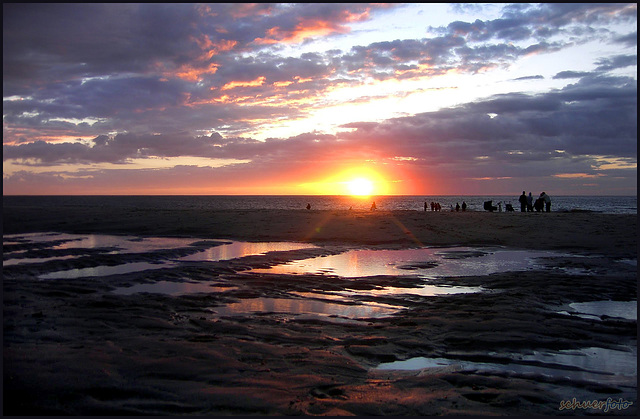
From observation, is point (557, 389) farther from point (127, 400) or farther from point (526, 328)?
point (127, 400)

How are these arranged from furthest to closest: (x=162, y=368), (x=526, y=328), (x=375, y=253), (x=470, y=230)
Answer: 1. (x=470, y=230)
2. (x=375, y=253)
3. (x=526, y=328)
4. (x=162, y=368)

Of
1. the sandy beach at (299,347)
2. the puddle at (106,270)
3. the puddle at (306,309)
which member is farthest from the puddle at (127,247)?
the puddle at (306,309)

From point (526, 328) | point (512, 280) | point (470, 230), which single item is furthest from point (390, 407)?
point (470, 230)

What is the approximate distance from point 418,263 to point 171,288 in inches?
375

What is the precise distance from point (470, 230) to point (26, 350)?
27.7 m

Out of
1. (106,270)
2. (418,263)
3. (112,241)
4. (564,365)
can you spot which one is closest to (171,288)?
(106,270)

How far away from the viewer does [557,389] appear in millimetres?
5633

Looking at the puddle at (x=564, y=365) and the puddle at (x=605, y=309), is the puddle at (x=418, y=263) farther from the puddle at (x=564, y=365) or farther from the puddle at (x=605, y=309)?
the puddle at (x=564, y=365)

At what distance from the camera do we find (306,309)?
31.3ft

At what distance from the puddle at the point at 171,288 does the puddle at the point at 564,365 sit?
6.40 metres

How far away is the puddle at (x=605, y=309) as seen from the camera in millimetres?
9250

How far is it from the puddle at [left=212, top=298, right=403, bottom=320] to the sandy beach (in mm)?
289

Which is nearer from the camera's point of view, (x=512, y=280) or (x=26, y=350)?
(x=26, y=350)

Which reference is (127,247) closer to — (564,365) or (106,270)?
(106,270)
